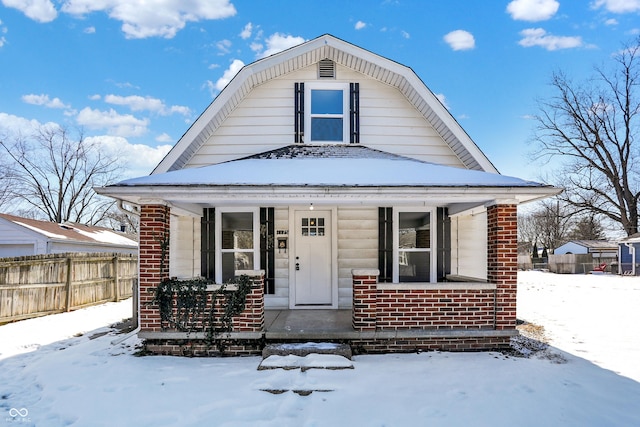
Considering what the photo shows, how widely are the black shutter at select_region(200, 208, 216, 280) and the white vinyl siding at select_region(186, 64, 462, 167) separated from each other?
1.23m

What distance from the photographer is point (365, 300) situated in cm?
636

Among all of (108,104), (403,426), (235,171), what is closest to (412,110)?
(235,171)

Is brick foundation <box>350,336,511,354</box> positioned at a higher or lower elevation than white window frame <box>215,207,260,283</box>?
lower

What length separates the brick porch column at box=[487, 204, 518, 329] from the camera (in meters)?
6.47

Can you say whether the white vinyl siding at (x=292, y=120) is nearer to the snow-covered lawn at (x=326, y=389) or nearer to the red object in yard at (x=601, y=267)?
the snow-covered lawn at (x=326, y=389)

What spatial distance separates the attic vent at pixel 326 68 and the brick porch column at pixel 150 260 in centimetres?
478

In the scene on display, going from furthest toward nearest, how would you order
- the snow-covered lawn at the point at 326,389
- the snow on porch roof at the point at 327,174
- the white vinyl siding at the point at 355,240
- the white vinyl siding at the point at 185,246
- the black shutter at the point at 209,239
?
the white vinyl siding at the point at 355,240
the white vinyl siding at the point at 185,246
the black shutter at the point at 209,239
the snow on porch roof at the point at 327,174
the snow-covered lawn at the point at 326,389

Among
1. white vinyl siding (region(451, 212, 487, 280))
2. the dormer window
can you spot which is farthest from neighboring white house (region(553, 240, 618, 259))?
the dormer window

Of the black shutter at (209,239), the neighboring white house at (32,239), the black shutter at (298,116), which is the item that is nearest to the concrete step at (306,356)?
the black shutter at (209,239)

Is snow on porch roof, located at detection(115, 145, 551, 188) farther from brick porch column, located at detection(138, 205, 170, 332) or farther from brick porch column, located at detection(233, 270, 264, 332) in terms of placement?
brick porch column, located at detection(233, 270, 264, 332)

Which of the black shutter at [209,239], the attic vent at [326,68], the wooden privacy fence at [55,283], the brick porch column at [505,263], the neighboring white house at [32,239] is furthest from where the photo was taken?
the neighboring white house at [32,239]

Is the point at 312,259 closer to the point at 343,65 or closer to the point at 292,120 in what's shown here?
the point at 292,120

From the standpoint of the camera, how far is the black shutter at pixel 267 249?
8.56 meters

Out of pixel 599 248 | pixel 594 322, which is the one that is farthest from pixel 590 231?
pixel 594 322
